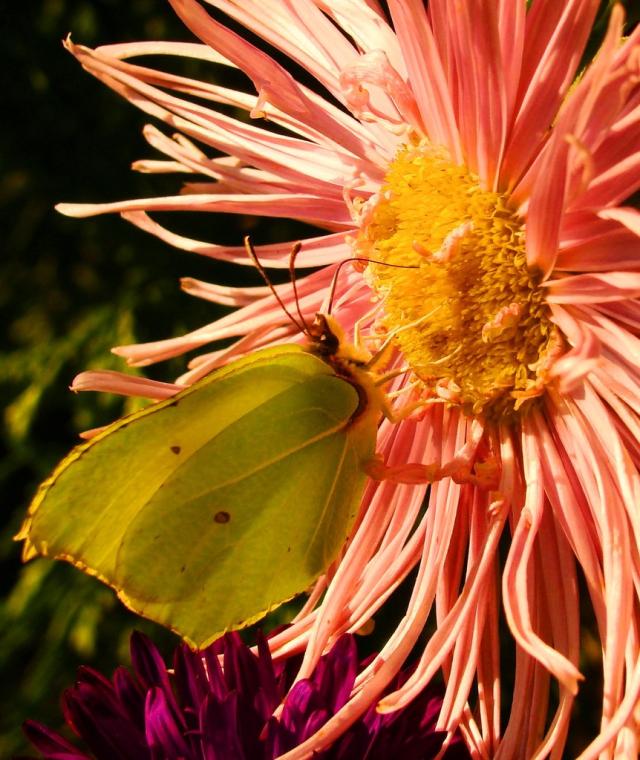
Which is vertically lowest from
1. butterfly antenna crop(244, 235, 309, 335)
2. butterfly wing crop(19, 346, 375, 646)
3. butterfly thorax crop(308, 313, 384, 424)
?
butterfly wing crop(19, 346, 375, 646)

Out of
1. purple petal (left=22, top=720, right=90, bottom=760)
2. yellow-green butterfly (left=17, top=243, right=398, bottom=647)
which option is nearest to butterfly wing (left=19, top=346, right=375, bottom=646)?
yellow-green butterfly (left=17, top=243, right=398, bottom=647)

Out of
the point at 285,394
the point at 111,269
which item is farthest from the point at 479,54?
the point at 111,269

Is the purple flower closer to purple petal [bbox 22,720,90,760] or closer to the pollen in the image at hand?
purple petal [bbox 22,720,90,760]

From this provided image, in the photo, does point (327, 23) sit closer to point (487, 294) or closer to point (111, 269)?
point (487, 294)

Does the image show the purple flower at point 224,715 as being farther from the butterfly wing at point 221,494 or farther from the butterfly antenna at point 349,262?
the butterfly antenna at point 349,262

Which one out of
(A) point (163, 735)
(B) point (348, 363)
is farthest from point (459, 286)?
(A) point (163, 735)

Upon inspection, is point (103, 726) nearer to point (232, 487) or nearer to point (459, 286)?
point (232, 487)
